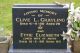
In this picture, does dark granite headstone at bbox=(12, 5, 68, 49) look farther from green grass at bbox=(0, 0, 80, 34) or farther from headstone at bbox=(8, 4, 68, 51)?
green grass at bbox=(0, 0, 80, 34)

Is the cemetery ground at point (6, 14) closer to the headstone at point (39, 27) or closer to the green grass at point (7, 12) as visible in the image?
the green grass at point (7, 12)

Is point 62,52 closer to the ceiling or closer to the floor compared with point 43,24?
closer to the floor

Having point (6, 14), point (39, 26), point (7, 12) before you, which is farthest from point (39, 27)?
point (7, 12)

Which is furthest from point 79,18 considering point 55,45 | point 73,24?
point 55,45

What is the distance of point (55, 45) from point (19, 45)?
1.49 ft

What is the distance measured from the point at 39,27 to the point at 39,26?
0.04 feet

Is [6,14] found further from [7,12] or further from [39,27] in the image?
[39,27]

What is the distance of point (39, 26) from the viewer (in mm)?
4168

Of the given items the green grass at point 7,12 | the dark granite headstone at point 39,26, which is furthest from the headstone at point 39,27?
the green grass at point 7,12

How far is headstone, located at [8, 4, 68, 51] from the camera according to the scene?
4.14 metres

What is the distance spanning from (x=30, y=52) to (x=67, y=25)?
577mm

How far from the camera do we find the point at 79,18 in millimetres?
4234

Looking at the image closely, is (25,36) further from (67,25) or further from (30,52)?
(67,25)

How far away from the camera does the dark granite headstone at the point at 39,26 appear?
414 centimetres
